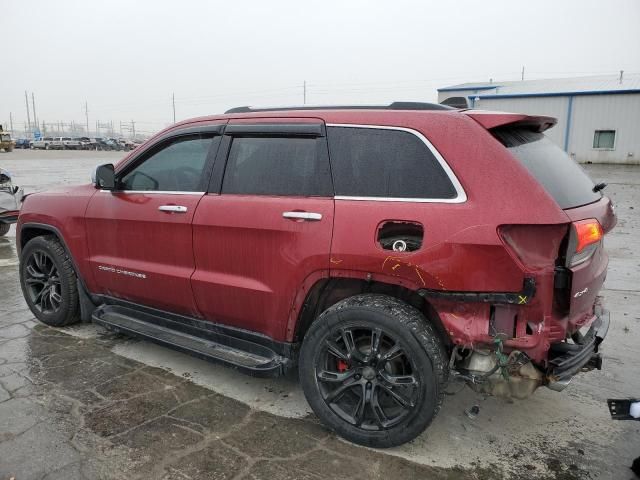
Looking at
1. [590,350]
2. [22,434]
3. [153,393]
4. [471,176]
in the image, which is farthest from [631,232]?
[22,434]

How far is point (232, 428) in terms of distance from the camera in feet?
9.91

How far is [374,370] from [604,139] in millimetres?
31665

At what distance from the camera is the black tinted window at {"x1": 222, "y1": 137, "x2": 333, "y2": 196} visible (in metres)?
3.02

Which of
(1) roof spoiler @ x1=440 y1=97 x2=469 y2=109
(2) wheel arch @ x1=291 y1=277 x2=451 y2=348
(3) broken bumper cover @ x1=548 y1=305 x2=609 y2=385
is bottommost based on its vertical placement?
(3) broken bumper cover @ x1=548 y1=305 x2=609 y2=385

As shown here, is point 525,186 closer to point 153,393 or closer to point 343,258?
point 343,258

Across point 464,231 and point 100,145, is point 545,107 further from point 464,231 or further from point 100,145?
point 100,145

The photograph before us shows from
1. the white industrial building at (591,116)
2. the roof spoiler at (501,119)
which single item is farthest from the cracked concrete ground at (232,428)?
the white industrial building at (591,116)

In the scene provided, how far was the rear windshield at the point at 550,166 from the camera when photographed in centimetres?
267

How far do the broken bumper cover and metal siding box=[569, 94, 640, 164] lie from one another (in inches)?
1199

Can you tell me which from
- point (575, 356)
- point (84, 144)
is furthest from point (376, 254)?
point (84, 144)

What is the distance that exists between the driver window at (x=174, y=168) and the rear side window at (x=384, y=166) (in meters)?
1.03

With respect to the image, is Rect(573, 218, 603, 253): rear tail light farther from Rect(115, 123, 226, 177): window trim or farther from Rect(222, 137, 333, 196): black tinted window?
Rect(115, 123, 226, 177): window trim

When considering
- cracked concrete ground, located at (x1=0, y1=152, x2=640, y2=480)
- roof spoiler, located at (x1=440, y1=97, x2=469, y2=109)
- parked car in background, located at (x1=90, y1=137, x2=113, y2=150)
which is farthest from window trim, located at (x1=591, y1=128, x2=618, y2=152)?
parked car in background, located at (x1=90, y1=137, x2=113, y2=150)

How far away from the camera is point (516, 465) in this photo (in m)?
2.71
